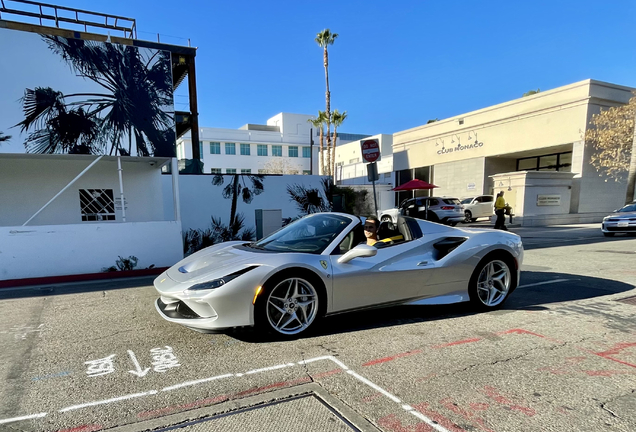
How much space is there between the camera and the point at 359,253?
3586mm

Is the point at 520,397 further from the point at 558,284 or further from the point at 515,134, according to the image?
the point at 515,134

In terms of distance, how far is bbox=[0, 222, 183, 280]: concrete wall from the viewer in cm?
681

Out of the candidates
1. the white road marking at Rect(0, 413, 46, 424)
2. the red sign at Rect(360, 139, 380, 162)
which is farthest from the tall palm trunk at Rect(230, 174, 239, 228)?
the white road marking at Rect(0, 413, 46, 424)

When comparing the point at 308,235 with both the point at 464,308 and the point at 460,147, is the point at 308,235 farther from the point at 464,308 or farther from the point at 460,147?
the point at 460,147

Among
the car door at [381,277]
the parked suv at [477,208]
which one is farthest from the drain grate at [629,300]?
the parked suv at [477,208]

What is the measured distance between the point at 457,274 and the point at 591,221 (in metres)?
22.7

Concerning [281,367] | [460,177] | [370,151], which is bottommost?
[281,367]

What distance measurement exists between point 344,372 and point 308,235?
1.79m

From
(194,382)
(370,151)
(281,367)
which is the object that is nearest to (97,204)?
(370,151)

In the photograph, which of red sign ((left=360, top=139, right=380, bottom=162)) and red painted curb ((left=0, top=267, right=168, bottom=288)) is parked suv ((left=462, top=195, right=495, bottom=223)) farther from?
red painted curb ((left=0, top=267, right=168, bottom=288))

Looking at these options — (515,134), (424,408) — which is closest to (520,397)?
(424,408)

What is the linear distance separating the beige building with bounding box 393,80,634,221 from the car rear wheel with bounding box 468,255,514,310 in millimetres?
18341

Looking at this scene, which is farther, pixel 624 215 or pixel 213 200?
pixel 624 215

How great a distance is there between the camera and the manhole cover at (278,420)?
2.11 meters
